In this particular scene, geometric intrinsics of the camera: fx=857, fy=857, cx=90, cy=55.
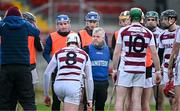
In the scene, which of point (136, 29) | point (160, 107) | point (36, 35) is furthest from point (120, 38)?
point (160, 107)

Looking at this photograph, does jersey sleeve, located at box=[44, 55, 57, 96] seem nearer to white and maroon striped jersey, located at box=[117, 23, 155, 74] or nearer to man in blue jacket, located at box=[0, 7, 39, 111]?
man in blue jacket, located at box=[0, 7, 39, 111]

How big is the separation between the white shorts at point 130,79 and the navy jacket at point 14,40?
5.90 ft

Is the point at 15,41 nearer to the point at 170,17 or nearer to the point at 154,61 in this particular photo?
the point at 154,61

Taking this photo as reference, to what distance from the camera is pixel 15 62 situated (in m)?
15.5

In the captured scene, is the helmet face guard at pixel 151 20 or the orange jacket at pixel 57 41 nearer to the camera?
the orange jacket at pixel 57 41

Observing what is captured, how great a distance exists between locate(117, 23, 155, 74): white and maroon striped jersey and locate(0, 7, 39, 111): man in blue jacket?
178 cm

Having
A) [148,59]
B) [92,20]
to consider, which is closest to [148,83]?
[148,59]

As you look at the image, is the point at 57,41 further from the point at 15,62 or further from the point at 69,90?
the point at 69,90

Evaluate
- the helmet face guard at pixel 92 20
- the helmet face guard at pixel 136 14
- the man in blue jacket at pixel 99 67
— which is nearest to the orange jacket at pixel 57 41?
the helmet face guard at pixel 92 20

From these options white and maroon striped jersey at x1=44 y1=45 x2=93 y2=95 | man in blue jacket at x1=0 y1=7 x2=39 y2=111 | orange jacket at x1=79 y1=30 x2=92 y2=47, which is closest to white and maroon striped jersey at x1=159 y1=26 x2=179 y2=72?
orange jacket at x1=79 y1=30 x2=92 y2=47

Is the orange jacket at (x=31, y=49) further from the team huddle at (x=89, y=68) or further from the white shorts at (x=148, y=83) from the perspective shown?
the white shorts at (x=148, y=83)

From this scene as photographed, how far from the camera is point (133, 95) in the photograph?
16.1 metres

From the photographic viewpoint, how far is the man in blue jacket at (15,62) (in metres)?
15.5

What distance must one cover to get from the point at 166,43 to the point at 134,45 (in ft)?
9.00
